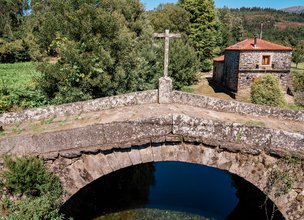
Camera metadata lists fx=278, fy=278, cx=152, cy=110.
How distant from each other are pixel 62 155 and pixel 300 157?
5.13 m

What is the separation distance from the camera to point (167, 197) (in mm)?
10773

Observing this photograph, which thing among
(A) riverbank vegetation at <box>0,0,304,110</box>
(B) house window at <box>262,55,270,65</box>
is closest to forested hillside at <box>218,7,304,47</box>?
(B) house window at <box>262,55,270,65</box>

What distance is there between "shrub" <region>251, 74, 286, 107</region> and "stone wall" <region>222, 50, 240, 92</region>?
16.2 ft

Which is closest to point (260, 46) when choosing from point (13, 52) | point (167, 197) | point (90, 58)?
point (90, 58)

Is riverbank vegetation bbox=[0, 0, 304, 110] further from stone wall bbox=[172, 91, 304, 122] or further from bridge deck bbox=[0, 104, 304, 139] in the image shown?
stone wall bbox=[172, 91, 304, 122]

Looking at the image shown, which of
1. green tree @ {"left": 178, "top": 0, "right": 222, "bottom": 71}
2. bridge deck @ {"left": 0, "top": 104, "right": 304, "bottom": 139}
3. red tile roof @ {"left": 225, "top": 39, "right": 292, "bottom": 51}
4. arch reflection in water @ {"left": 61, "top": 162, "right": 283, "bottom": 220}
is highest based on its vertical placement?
green tree @ {"left": 178, "top": 0, "right": 222, "bottom": 71}

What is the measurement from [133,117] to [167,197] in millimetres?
4863

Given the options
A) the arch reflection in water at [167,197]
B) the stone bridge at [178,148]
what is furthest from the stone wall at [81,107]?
the arch reflection in water at [167,197]

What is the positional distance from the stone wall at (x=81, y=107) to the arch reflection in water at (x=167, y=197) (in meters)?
2.81

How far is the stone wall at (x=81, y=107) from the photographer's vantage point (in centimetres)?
844

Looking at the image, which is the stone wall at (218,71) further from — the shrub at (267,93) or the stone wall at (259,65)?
the shrub at (267,93)

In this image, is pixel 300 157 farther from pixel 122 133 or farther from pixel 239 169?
pixel 122 133

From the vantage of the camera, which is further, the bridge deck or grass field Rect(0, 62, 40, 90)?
grass field Rect(0, 62, 40, 90)

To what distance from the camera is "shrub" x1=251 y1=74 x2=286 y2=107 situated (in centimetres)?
2127
